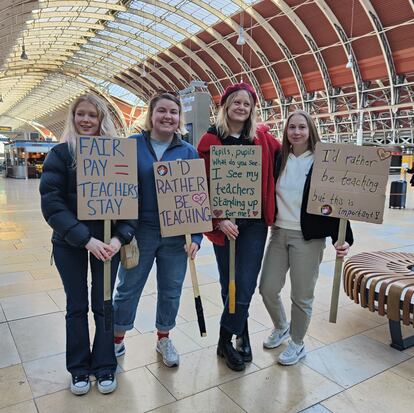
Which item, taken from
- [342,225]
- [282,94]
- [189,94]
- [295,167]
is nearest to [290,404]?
[342,225]

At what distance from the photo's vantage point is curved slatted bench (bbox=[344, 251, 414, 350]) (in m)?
2.84

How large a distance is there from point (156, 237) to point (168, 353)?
84 centimetres

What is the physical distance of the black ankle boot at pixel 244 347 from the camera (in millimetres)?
2758

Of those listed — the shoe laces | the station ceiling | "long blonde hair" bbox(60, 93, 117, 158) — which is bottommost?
the shoe laces

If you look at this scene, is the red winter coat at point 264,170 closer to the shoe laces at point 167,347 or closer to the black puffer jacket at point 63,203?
the black puffer jacket at point 63,203

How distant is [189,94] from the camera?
36.2 ft

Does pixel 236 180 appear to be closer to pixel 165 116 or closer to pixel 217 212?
pixel 217 212

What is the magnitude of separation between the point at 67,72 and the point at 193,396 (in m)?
47.8

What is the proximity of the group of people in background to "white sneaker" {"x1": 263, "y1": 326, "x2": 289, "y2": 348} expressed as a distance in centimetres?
20

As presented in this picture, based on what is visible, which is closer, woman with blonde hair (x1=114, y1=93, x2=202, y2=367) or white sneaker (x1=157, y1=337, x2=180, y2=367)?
woman with blonde hair (x1=114, y1=93, x2=202, y2=367)

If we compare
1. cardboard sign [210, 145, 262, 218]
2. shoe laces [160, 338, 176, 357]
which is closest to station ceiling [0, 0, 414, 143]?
cardboard sign [210, 145, 262, 218]

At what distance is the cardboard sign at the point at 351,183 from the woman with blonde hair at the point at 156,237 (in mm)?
830

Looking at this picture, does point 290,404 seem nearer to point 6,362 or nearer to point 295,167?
point 295,167

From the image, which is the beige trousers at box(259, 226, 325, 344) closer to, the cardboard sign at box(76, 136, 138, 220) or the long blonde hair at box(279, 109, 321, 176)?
the long blonde hair at box(279, 109, 321, 176)
